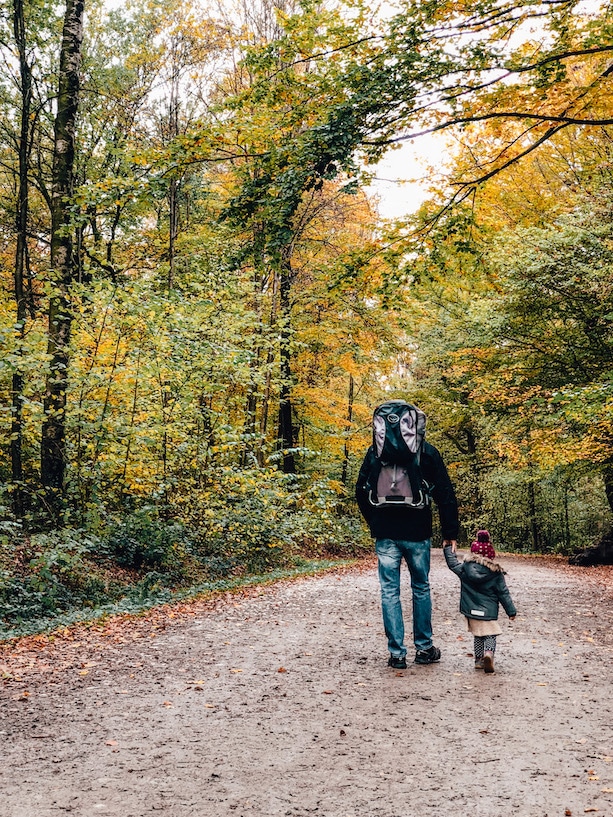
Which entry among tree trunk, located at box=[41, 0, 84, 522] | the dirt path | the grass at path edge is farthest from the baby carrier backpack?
tree trunk, located at box=[41, 0, 84, 522]

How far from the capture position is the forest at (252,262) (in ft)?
26.9

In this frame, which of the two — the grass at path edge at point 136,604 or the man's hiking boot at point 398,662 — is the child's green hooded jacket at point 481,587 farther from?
the grass at path edge at point 136,604

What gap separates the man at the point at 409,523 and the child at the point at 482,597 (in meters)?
0.25

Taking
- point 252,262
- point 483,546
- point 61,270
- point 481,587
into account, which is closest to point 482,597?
point 481,587

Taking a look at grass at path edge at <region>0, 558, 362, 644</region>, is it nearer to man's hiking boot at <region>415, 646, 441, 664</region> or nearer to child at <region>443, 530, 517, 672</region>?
man's hiking boot at <region>415, 646, 441, 664</region>

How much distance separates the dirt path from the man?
1.11 ft

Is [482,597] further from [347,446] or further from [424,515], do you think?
[347,446]

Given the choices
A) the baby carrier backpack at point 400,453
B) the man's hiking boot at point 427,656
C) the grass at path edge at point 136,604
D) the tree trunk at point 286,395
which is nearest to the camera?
the baby carrier backpack at point 400,453

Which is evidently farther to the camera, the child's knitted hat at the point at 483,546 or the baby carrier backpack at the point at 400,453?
the child's knitted hat at the point at 483,546

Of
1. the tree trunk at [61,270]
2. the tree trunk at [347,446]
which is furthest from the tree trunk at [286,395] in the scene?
the tree trunk at [61,270]

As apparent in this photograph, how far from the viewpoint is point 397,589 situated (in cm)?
562

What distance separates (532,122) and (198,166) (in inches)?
251

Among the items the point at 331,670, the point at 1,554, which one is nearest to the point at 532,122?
the point at 331,670

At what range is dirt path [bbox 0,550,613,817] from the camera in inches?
126
